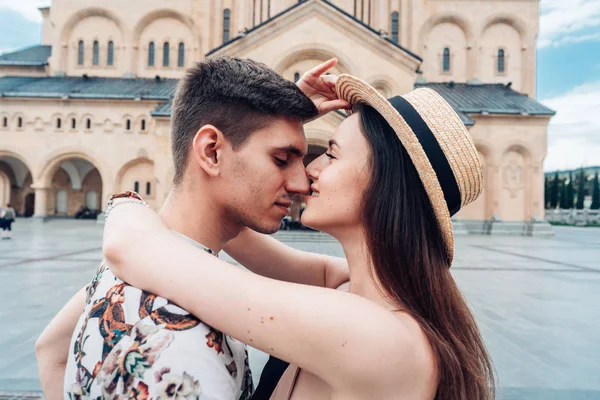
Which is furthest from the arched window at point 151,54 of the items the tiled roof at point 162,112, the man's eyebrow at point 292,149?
the man's eyebrow at point 292,149

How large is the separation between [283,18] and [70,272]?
16257 millimetres

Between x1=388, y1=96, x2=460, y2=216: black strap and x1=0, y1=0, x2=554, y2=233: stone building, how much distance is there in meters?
15.8

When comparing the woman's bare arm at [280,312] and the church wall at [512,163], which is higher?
the church wall at [512,163]

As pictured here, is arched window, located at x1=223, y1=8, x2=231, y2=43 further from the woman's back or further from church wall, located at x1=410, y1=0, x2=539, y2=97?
the woman's back

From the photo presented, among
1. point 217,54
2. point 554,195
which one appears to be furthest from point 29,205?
point 554,195

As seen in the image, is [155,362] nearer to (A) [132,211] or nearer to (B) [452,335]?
(A) [132,211]

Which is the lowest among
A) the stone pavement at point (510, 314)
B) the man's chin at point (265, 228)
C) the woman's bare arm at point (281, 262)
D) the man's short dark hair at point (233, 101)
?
the stone pavement at point (510, 314)

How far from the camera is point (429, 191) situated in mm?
1130

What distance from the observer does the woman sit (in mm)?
892

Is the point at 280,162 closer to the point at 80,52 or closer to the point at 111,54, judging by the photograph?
the point at 111,54

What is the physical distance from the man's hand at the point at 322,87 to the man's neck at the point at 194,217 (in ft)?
2.05

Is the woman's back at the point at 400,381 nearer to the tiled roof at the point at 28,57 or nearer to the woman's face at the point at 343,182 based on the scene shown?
the woman's face at the point at 343,182

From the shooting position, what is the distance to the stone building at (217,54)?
19.2 meters

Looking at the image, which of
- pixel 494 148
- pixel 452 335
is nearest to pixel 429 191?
pixel 452 335
